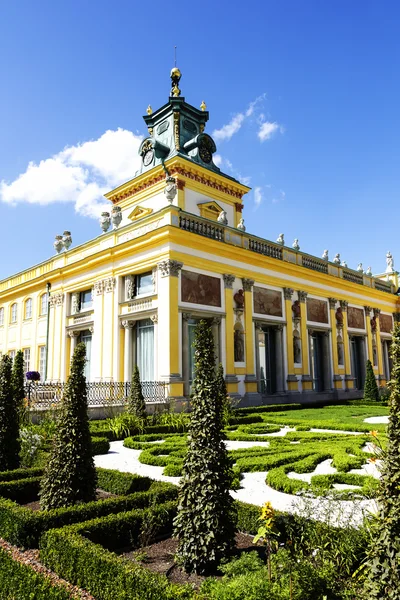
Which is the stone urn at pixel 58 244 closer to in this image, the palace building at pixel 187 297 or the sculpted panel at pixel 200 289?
A: the palace building at pixel 187 297

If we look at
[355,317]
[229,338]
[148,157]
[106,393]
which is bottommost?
[106,393]

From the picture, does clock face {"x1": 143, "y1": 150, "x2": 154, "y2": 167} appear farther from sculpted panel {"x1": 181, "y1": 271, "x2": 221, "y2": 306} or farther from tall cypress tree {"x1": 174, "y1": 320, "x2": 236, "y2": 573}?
tall cypress tree {"x1": 174, "y1": 320, "x2": 236, "y2": 573}

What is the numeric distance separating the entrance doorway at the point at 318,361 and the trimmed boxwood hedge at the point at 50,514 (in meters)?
24.7

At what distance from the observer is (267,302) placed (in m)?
25.8

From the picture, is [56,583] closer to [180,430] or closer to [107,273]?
[180,430]

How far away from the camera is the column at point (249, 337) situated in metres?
23.3

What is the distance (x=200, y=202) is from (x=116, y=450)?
20114 mm

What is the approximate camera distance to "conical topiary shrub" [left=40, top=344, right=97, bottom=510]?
613cm

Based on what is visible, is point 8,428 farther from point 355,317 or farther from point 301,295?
point 355,317

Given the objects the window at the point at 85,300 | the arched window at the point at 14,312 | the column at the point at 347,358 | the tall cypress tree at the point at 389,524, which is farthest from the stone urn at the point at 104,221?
the tall cypress tree at the point at 389,524

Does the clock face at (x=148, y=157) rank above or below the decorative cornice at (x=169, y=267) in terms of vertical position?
above

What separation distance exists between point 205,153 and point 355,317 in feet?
52.6

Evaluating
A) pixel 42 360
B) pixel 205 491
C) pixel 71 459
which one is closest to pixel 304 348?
pixel 42 360

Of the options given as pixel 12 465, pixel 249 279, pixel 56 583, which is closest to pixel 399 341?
pixel 56 583
